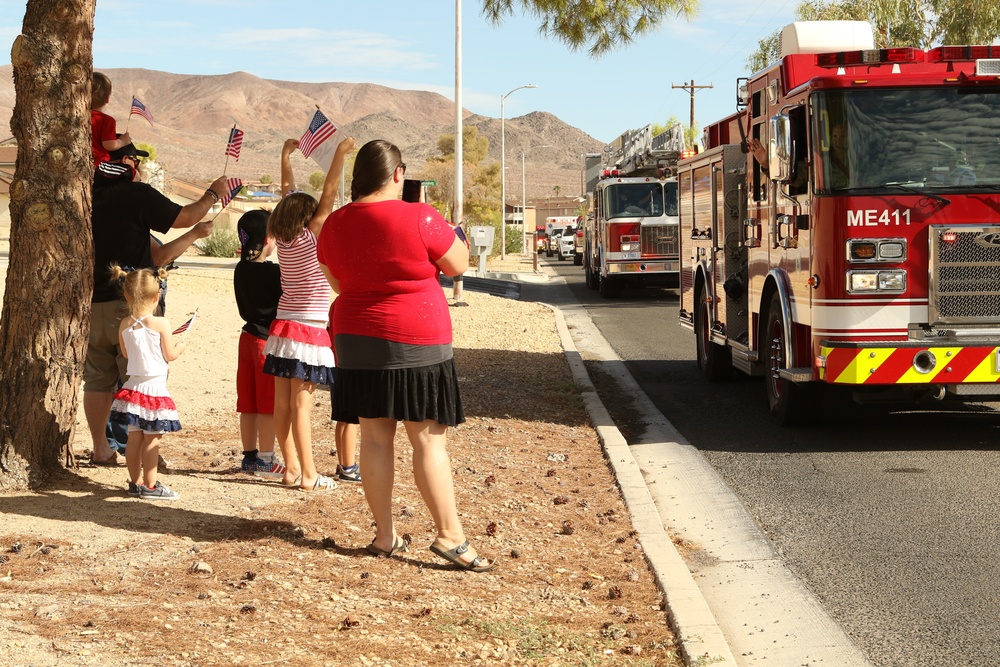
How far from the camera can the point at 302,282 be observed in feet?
24.2

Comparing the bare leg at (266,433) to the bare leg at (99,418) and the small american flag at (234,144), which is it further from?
the small american flag at (234,144)

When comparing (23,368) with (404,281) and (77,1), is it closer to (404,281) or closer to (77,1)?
(77,1)

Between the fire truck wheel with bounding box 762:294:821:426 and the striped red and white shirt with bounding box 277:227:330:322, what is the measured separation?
420cm

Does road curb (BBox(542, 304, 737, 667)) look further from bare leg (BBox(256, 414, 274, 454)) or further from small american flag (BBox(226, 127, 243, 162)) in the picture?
small american flag (BBox(226, 127, 243, 162))

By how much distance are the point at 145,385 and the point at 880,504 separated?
171 inches

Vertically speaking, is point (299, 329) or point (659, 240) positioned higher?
point (659, 240)

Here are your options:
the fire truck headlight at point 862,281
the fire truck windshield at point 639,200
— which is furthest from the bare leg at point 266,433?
the fire truck windshield at point 639,200

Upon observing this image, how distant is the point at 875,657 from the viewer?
5066mm

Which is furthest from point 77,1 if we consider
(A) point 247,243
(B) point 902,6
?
(B) point 902,6

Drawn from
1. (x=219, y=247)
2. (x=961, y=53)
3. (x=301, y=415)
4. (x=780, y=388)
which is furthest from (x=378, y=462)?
(x=219, y=247)

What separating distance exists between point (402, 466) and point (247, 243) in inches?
75.9

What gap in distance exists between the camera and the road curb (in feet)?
16.4

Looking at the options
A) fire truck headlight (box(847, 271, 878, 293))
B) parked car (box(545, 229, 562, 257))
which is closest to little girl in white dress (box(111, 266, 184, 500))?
fire truck headlight (box(847, 271, 878, 293))

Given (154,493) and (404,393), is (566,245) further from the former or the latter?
(404,393)
